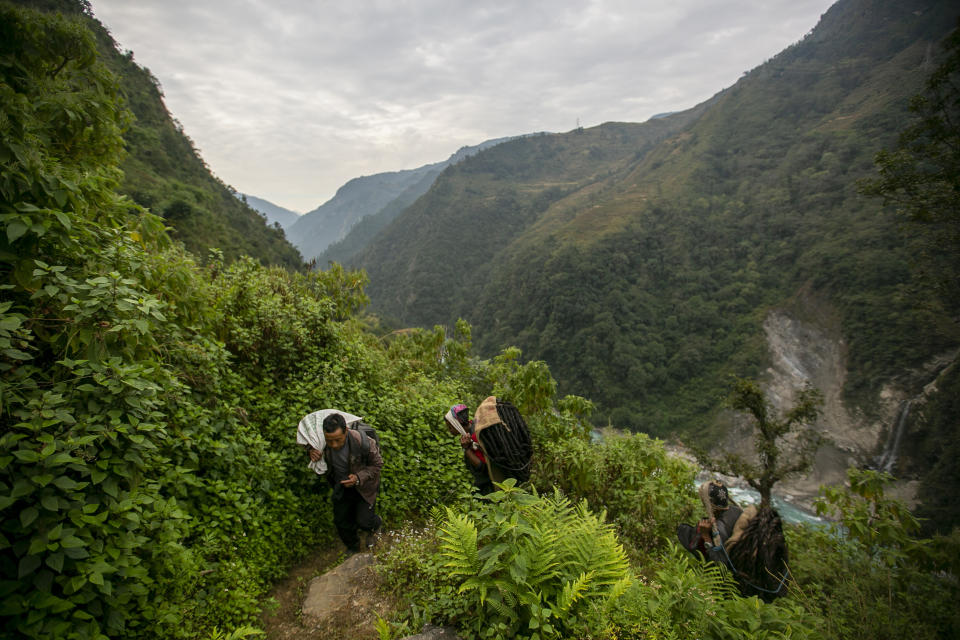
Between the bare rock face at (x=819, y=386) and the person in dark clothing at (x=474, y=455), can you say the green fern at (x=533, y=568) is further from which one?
the bare rock face at (x=819, y=386)

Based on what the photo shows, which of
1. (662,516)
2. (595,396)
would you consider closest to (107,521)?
(662,516)

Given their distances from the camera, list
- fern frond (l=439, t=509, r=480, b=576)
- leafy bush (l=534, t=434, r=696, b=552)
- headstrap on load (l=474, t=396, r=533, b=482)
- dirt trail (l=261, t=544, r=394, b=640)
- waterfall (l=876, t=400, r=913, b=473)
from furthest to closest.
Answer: waterfall (l=876, t=400, r=913, b=473) → leafy bush (l=534, t=434, r=696, b=552) → headstrap on load (l=474, t=396, r=533, b=482) → dirt trail (l=261, t=544, r=394, b=640) → fern frond (l=439, t=509, r=480, b=576)

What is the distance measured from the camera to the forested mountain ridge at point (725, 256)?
53.6 metres

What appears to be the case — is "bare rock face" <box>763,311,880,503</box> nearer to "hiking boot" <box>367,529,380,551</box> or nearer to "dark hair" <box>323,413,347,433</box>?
"hiking boot" <box>367,529,380,551</box>

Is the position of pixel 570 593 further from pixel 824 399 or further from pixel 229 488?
pixel 824 399

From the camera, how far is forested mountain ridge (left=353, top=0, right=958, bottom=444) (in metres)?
53.6

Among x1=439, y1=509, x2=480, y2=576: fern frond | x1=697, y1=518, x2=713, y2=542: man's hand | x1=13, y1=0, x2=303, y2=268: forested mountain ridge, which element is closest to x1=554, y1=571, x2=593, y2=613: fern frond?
x1=439, y1=509, x2=480, y2=576: fern frond

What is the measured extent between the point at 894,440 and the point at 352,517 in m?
58.4

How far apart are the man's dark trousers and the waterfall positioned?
55356mm

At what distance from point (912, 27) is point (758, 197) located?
70.0 m

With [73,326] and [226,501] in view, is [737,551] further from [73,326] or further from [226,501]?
[73,326]

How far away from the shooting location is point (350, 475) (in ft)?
11.8

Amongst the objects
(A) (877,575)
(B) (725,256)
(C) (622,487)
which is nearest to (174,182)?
(C) (622,487)

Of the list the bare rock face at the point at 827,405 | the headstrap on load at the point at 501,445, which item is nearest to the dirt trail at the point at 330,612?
the headstrap on load at the point at 501,445
